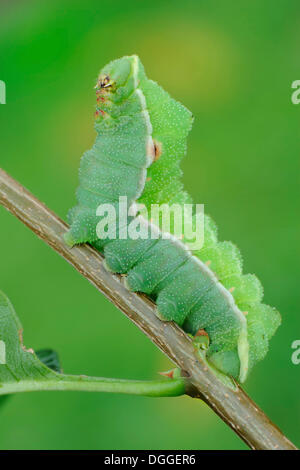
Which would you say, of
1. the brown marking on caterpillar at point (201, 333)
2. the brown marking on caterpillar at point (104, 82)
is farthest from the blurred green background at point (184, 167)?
the brown marking on caterpillar at point (104, 82)

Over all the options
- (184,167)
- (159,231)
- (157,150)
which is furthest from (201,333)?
(184,167)

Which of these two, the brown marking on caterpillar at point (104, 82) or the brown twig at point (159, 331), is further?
the brown marking on caterpillar at point (104, 82)

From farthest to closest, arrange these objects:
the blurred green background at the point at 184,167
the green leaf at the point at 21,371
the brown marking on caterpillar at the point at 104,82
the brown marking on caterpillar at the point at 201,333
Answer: the blurred green background at the point at 184,167
the brown marking on caterpillar at the point at 201,333
the brown marking on caterpillar at the point at 104,82
the green leaf at the point at 21,371

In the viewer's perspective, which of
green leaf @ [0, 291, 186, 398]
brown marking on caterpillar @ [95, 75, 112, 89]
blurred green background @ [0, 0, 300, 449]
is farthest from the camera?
blurred green background @ [0, 0, 300, 449]

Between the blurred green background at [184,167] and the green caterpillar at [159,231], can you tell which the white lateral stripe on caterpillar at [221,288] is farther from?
the blurred green background at [184,167]

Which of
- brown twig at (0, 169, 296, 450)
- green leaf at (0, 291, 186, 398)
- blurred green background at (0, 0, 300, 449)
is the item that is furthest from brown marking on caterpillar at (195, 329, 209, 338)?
blurred green background at (0, 0, 300, 449)

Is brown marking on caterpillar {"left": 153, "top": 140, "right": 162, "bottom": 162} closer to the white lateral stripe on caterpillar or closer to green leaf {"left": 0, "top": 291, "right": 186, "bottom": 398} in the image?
the white lateral stripe on caterpillar

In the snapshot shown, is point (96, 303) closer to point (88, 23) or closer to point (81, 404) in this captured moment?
point (81, 404)
